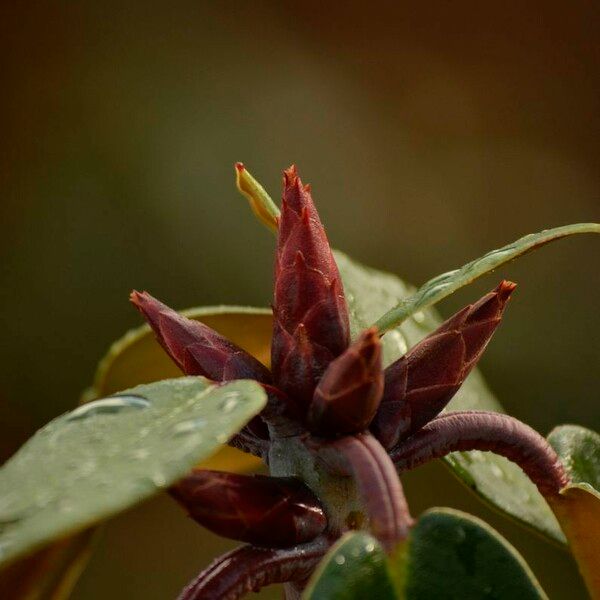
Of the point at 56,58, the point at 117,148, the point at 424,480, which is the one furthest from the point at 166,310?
the point at 56,58

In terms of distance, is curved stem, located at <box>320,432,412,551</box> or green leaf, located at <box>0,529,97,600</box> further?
green leaf, located at <box>0,529,97,600</box>

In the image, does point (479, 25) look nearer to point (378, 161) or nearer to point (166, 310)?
point (378, 161)

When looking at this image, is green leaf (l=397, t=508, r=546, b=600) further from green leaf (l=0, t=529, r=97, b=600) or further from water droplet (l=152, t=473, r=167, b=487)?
green leaf (l=0, t=529, r=97, b=600)

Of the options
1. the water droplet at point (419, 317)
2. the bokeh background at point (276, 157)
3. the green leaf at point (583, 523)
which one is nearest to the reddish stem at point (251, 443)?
the green leaf at point (583, 523)

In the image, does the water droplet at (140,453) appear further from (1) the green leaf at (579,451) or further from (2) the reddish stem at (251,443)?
(1) the green leaf at (579,451)

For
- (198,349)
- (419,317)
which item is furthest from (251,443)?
(419,317)

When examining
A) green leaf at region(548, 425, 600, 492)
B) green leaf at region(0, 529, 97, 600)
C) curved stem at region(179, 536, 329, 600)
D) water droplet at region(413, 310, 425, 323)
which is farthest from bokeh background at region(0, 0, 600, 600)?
curved stem at region(179, 536, 329, 600)
